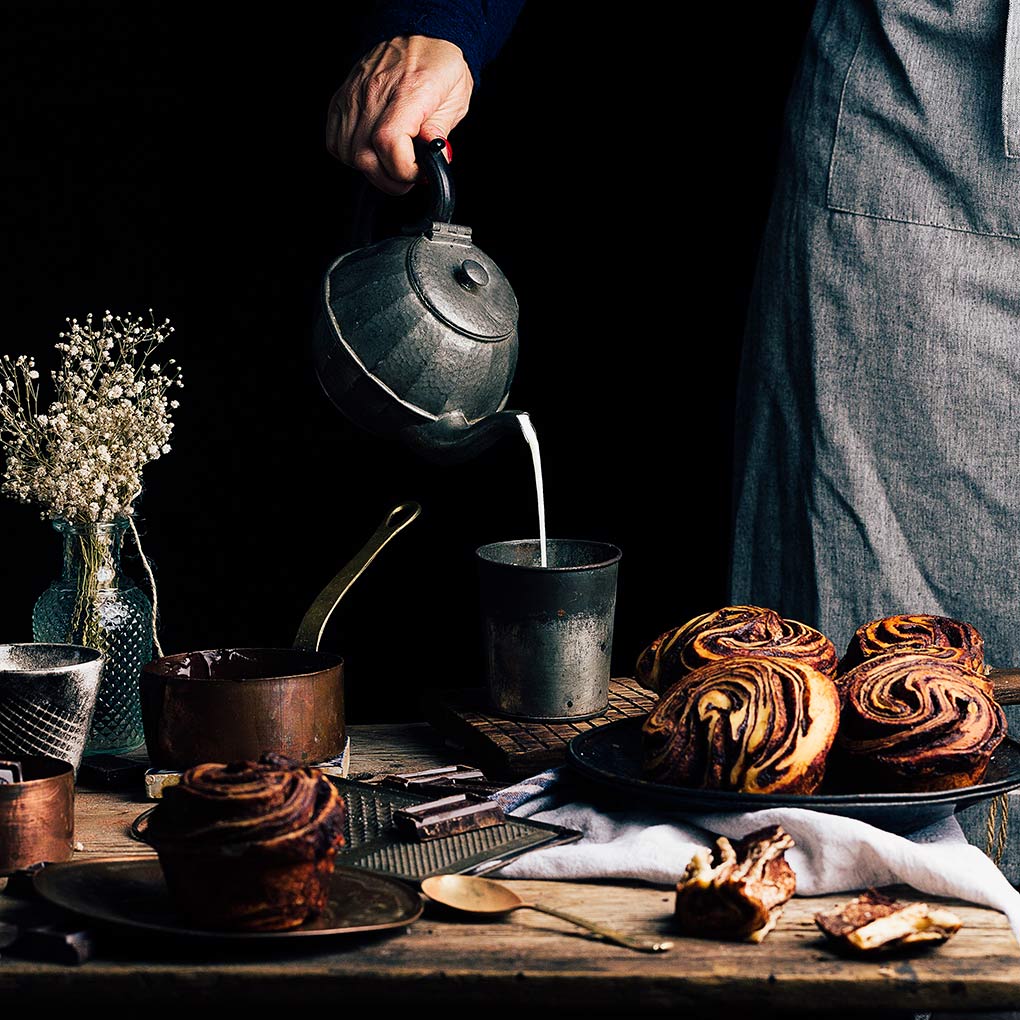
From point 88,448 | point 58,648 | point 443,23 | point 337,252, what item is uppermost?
point 443,23

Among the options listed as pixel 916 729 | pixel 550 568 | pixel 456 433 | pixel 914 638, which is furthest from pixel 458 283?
pixel 916 729

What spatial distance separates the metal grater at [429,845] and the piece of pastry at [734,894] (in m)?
0.14

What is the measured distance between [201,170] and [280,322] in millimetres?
263

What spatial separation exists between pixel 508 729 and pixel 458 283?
0.46 metres

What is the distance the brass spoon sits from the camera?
917mm

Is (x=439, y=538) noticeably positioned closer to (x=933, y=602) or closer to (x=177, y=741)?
(x=933, y=602)

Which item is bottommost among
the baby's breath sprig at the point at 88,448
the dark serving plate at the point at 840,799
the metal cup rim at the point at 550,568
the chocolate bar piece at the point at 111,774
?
the chocolate bar piece at the point at 111,774

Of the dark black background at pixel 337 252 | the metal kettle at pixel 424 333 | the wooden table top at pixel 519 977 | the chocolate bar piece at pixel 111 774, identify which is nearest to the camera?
the wooden table top at pixel 519 977

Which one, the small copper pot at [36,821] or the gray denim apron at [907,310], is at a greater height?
the gray denim apron at [907,310]

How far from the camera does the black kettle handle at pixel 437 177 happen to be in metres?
1.50

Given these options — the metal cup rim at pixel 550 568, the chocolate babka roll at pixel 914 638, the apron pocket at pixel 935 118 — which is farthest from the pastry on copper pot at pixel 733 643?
the apron pocket at pixel 935 118

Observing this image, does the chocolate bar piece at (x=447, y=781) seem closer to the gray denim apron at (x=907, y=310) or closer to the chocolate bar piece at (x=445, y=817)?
the chocolate bar piece at (x=445, y=817)

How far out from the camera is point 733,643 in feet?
4.04

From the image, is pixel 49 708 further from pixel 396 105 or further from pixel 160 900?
pixel 396 105
